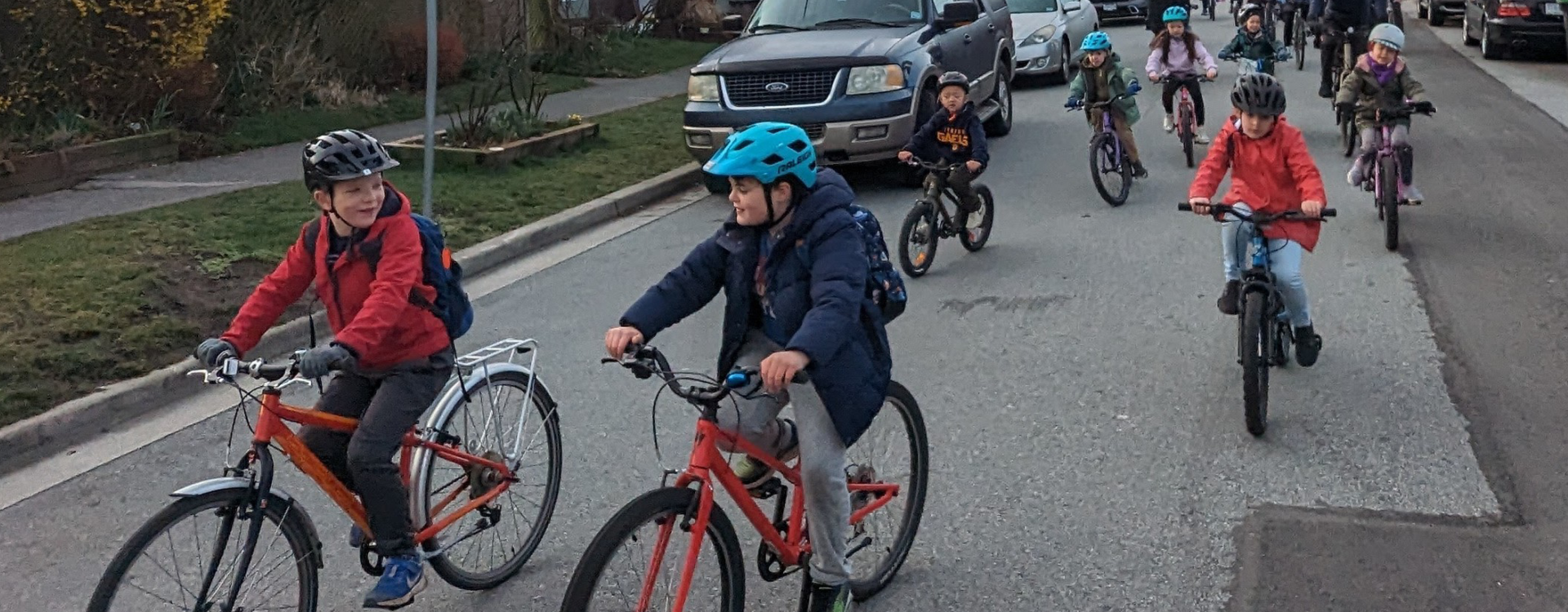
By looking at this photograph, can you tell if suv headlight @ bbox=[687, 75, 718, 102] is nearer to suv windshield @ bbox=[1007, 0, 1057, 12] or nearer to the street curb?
the street curb

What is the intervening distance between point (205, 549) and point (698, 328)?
14.3 ft

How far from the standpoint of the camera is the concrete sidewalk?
10188 mm

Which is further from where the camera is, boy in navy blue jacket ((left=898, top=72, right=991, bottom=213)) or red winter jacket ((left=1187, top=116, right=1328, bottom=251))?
boy in navy blue jacket ((left=898, top=72, right=991, bottom=213))

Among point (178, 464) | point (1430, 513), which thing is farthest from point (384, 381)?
point (1430, 513)

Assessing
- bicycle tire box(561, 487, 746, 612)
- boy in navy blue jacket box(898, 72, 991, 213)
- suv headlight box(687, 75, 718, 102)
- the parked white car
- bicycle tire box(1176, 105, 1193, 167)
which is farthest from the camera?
the parked white car

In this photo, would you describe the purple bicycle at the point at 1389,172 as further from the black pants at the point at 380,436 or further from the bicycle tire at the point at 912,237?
the black pants at the point at 380,436

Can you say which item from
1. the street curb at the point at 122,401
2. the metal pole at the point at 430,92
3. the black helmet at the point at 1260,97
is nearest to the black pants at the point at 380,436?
the street curb at the point at 122,401

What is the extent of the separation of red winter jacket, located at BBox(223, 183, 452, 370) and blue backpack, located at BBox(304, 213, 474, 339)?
0.04 ft

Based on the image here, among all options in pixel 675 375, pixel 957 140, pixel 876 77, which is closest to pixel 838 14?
pixel 876 77

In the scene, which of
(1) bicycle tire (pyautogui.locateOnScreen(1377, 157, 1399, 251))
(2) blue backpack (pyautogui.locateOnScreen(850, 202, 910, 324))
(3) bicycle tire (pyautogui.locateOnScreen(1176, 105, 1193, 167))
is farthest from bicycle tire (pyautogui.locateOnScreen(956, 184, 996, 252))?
(2) blue backpack (pyautogui.locateOnScreen(850, 202, 910, 324))

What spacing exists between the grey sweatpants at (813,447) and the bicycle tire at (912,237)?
4753 millimetres

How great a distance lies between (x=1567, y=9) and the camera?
20.4m

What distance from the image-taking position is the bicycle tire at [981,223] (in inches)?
368

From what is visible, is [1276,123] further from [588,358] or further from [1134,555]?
[588,358]
